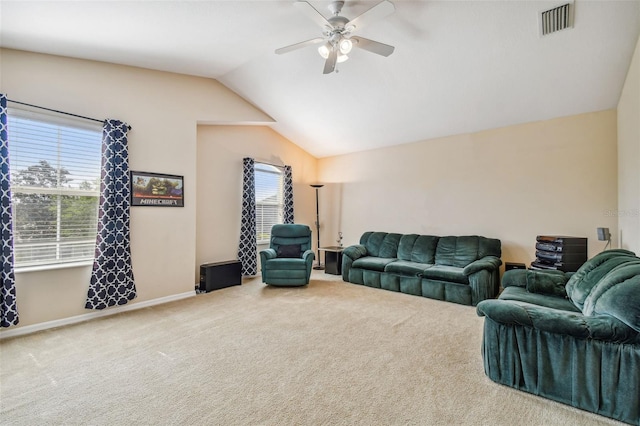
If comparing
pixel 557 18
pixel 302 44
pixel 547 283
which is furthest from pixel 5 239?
pixel 557 18

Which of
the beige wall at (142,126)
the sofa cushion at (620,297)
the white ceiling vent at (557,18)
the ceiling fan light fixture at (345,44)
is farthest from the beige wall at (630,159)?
the beige wall at (142,126)

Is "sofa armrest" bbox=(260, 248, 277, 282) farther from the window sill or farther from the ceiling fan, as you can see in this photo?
the ceiling fan

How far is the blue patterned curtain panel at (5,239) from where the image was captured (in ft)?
9.68

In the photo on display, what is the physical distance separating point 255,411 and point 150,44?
3.88 m

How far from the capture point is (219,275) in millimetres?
4895

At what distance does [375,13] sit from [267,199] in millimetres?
4300

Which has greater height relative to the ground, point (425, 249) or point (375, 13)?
point (375, 13)

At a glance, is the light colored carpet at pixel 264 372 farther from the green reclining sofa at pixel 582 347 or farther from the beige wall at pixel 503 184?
the beige wall at pixel 503 184

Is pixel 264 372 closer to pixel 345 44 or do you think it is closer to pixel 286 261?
pixel 286 261

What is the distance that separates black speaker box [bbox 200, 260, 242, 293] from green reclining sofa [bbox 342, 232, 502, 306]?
192 cm

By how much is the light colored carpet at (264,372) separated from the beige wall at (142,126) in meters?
0.48

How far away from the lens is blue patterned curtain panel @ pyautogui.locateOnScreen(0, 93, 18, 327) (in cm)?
295

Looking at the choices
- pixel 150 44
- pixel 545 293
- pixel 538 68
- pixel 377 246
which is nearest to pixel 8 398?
pixel 150 44

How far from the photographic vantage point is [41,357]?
263 cm
